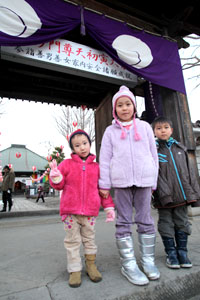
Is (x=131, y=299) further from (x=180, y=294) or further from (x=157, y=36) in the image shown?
(x=157, y=36)

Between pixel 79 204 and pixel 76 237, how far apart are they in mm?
256

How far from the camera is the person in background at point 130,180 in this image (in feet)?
4.88

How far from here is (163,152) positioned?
188 cm

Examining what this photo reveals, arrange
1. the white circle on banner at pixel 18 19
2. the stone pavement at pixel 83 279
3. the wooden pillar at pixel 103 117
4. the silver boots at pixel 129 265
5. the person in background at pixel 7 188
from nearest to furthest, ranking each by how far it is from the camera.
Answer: the stone pavement at pixel 83 279 < the silver boots at pixel 129 265 < the white circle on banner at pixel 18 19 < the wooden pillar at pixel 103 117 < the person in background at pixel 7 188

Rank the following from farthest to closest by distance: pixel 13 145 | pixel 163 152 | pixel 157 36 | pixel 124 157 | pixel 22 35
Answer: pixel 13 145
pixel 157 36
pixel 22 35
pixel 163 152
pixel 124 157

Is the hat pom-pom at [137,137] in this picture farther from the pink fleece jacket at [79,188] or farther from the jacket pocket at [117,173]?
the pink fleece jacket at [79,188]

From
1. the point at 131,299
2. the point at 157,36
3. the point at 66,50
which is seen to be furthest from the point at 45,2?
the point at 131,299

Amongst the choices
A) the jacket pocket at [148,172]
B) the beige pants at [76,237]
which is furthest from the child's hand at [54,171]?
the jacket pocket at [148,172]

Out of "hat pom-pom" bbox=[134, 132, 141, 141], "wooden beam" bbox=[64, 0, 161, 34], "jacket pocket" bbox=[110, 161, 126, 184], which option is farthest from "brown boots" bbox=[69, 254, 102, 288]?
"wooden beam" bbox=[64, 0, 161, 34]

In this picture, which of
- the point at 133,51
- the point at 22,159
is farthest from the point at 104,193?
the point at 22,159

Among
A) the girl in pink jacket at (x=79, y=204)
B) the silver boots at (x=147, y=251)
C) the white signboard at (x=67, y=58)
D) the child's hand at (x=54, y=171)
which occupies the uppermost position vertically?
the white signboard at (x=67, y=58)

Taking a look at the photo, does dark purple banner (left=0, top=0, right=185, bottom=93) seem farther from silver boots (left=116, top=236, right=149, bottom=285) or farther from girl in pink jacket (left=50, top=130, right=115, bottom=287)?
silver boots (left=116, top=236, right=149, bottom=285)

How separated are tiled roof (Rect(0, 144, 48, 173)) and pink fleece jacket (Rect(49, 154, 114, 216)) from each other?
2753 cm

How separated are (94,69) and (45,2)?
4.19 ft
